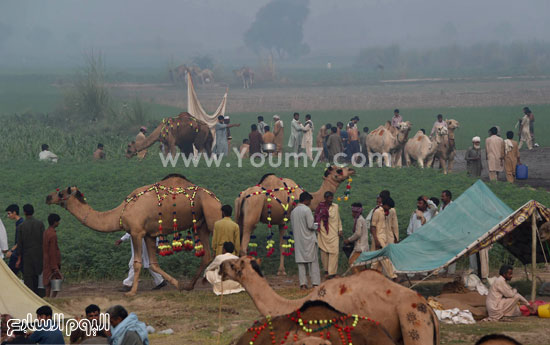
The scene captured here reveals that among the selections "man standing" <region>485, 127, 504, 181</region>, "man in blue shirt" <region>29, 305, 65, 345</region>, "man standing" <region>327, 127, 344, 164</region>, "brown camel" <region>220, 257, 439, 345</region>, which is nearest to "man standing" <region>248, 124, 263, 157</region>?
"man standing" <region>327, 127, 344, 164</region>

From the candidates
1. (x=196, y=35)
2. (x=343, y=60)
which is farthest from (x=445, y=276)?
(x=196, y=35)

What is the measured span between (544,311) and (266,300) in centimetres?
520

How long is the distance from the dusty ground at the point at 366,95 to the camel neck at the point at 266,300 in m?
49.2

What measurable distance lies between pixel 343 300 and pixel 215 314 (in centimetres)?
416

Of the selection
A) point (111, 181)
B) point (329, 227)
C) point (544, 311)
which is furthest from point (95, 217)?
point (111, 181)

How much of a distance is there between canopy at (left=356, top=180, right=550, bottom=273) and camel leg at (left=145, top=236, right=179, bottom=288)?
10.8 ft

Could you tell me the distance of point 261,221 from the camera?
17.2m

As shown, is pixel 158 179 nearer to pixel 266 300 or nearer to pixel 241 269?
pixel 241 269

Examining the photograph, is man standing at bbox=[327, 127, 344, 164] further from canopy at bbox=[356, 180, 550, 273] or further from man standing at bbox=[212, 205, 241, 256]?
man standing at bbox=[212, 205, 241, 256]

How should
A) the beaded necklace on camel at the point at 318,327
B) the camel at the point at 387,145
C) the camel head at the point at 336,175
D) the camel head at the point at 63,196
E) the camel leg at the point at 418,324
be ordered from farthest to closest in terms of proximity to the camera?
the camel at the point at 387,145 → the camel head at the point at 336,175 → the camel head at the point at 63,196 → the camel leg at the point at 418,324 → the beaded necklace on camel at the point at 318,327

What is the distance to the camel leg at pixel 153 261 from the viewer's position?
1576 cm

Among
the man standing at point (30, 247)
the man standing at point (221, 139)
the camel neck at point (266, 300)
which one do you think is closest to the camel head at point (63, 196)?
the man standing at point (30, 247)

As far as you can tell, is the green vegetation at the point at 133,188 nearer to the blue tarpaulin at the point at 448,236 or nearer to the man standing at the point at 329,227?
the man standing at the point at 329,227

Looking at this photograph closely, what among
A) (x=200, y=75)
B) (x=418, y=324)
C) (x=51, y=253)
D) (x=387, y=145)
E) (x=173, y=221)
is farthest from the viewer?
(x=200, y=75)
